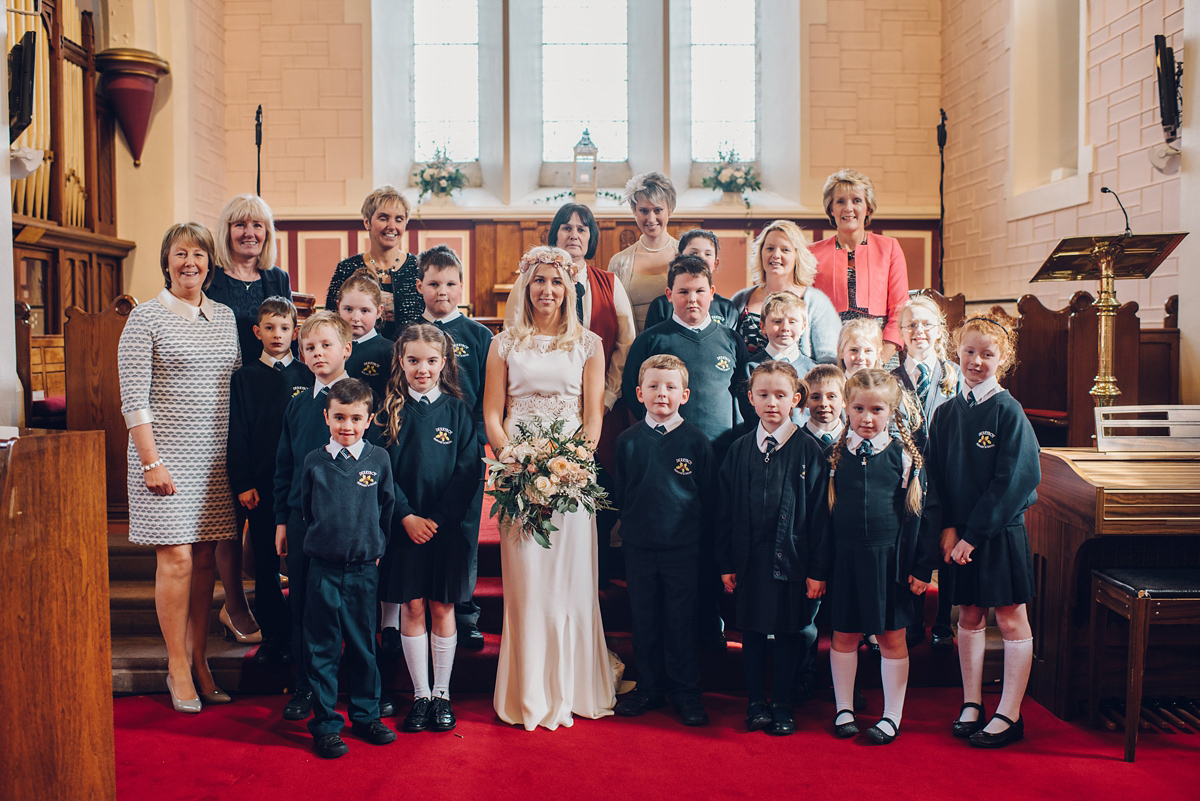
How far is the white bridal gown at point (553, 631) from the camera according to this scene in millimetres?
2865

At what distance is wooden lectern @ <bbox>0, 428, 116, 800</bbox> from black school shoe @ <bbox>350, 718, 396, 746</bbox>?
892 millimetres

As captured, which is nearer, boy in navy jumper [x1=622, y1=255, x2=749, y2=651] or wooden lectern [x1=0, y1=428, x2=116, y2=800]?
wooden lectern [x1=0, y1=428, x2=116, y2=800]

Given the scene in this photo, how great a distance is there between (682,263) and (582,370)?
53cm

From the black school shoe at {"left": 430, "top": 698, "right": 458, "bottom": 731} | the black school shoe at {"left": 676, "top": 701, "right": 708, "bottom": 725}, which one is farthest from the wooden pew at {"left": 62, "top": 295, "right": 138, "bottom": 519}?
the black school shoe at {"left": 676, "top": 701, "right": 708, "bottom": 725}

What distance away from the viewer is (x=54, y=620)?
181 centimetres

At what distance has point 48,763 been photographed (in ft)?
5.90

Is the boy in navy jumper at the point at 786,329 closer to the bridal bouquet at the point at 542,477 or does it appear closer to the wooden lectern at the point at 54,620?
the bridal bouquet at the point at 542,477

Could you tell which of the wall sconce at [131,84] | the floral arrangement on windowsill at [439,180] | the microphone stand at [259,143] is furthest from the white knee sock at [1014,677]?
the microphone stand at [259,143]

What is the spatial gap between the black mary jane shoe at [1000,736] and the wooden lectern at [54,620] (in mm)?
2401

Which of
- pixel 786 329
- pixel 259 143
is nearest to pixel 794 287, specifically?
pixel 786 329

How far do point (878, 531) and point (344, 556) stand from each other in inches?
65.1

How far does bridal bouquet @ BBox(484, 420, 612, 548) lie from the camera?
2.69 metres

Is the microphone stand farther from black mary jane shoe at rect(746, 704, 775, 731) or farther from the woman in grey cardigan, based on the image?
black mary jane shoe at rect(746, 704, 775, 731)

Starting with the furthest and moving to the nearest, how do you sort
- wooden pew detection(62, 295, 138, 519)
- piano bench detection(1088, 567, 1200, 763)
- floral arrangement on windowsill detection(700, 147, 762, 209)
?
floral arrangement on windowsill detection(700, 147, 762, 209) < wooden pew detection(62, 295, 138, 519) < piano bench detection(1088, 567, 1200, 763)
